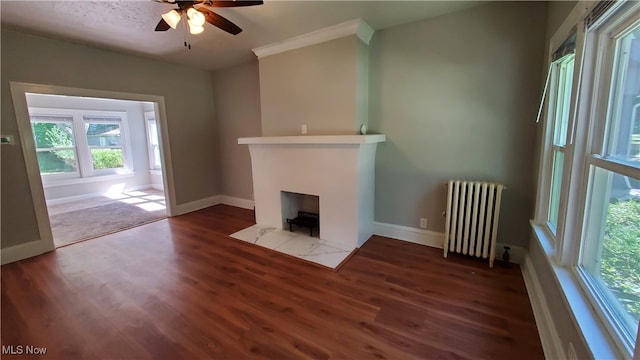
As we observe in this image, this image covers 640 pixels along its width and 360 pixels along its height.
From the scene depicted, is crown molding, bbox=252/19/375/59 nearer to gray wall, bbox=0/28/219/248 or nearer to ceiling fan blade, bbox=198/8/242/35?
ceiling fan blade, bbox=198/8/242/35

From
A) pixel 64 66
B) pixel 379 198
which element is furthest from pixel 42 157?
pixel 379 198

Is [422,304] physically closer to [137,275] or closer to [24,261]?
[137,275]

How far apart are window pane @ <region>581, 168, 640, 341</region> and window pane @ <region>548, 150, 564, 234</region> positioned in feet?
2.08

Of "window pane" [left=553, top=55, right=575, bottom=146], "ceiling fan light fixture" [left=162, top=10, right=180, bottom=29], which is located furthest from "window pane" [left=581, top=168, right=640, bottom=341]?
"ceiling fan light fixture" [left=162, top=10, right=180, bottom=29]

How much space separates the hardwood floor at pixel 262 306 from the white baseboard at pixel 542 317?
1.9 inches

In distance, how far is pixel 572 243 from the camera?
1.48 meters

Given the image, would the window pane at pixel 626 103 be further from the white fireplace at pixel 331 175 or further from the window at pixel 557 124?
the white fireplace at pixel 331 175

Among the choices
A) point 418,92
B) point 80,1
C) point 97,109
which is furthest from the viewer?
point 97,109

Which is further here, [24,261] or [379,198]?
[379,198]

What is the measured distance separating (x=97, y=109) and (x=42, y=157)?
1.46 m

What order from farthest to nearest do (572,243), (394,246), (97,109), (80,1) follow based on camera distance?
(97,109)
(394,246)
(80,1)
(572,243)

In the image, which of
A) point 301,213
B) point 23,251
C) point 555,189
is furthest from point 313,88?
point 23,251

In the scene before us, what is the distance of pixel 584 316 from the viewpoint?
3.75 feet

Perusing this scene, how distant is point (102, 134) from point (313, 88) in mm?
5981
